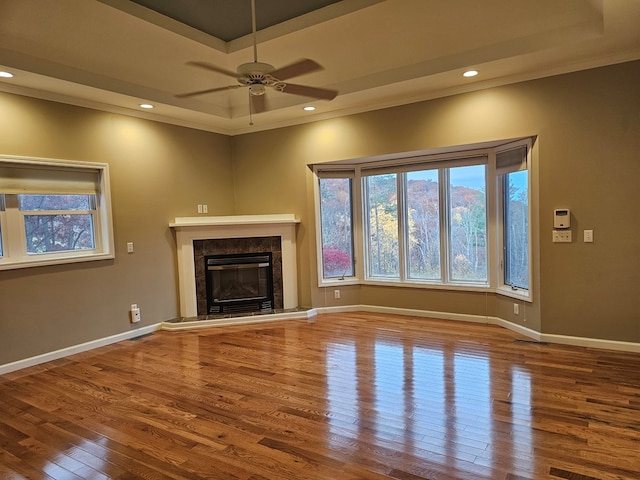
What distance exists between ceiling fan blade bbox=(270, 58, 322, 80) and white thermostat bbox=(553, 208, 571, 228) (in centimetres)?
270

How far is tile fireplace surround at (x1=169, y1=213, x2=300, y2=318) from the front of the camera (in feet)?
17.5

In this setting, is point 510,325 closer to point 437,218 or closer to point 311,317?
point 437,218

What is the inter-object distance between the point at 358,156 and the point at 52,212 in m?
3.42

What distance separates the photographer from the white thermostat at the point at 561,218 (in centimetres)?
395

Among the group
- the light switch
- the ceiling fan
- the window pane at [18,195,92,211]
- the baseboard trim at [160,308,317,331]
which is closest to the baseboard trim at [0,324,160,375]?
the baseboard trim at [160,308,317,331]

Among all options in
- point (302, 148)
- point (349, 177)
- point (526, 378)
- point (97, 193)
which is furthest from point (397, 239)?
point (97, 193)

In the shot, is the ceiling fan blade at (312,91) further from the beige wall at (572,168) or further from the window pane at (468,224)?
the window pane at (468,224)

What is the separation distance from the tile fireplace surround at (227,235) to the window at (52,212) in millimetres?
932

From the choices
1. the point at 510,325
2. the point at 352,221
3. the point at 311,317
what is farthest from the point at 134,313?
the point at 510,325

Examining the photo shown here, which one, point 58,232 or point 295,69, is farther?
point 58,232

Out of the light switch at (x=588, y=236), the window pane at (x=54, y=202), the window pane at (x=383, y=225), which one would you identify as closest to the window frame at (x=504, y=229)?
the light switch at (x=588, y=236)

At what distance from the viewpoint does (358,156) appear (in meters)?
5.20

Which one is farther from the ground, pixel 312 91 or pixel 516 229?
A: pixel 312 91

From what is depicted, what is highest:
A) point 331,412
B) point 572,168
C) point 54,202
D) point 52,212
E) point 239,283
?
point 572,168
